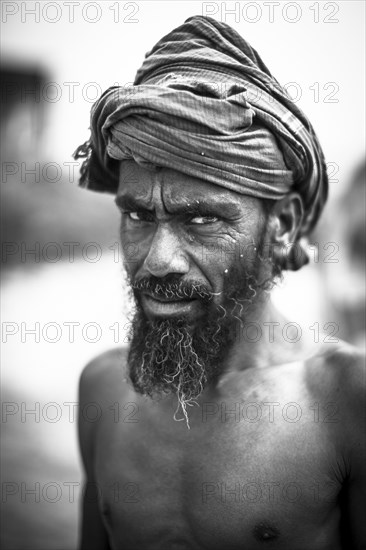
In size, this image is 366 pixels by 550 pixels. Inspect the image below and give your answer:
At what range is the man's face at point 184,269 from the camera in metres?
1.90

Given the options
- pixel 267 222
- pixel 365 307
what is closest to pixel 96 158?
pixel 267 222

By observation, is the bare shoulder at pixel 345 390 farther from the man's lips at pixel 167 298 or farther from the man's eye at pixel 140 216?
the man's eye at pixel 140 216

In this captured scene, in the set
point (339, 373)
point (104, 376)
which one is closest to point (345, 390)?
point (339, 373)

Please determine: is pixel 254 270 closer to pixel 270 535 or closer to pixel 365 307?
pixel 270 535

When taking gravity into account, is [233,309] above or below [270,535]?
above

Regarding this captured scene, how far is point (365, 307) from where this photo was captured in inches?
180

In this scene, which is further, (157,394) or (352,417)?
(157,394)

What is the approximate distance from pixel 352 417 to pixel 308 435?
0.49 ft

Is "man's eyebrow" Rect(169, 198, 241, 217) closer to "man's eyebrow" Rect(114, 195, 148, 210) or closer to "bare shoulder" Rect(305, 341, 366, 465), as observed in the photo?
"man's eyebrow" Rect(114, 195, 148, 210)

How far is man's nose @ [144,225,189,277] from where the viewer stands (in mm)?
1854

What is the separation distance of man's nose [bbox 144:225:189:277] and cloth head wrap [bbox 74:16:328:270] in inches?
8.0

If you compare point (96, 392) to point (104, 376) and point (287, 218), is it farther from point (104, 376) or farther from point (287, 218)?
point (287, 218)

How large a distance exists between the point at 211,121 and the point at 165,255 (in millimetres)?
414

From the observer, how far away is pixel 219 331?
80.3 inches
